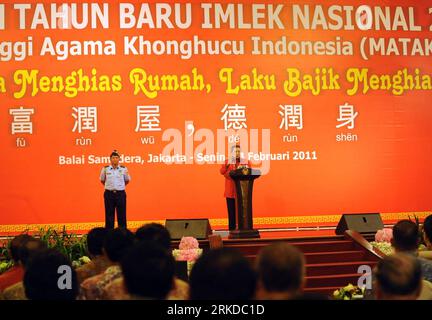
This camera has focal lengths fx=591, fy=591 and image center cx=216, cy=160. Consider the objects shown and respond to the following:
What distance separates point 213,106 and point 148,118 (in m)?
0.78

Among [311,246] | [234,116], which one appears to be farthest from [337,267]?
[234,116]

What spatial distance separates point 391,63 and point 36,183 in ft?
14.7

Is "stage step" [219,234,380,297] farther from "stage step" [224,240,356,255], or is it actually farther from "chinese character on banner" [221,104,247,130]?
"chinese character on banner" [221,104,247,130]

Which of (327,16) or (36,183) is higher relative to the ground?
(327,16)

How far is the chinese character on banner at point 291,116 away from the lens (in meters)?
7.03

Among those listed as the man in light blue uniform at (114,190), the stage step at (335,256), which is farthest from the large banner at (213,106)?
the stage step at (335,256)

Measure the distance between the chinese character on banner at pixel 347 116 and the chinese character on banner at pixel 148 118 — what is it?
7.11 ft

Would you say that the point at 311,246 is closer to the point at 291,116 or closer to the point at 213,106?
the point at 291,116

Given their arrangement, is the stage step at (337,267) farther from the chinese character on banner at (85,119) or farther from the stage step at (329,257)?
the chinese character on banner at (85,119)

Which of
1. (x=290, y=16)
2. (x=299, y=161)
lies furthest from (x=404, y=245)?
(x=290, y=16)

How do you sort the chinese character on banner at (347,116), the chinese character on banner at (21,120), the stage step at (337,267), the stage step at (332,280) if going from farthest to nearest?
1. the chinese character on banner at (347,116)
2. the chinese character on banner at (21,120)
3. the stage step at (337,267)
4. the stage step at (332,280)

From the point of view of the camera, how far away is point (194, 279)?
62.2 inches
